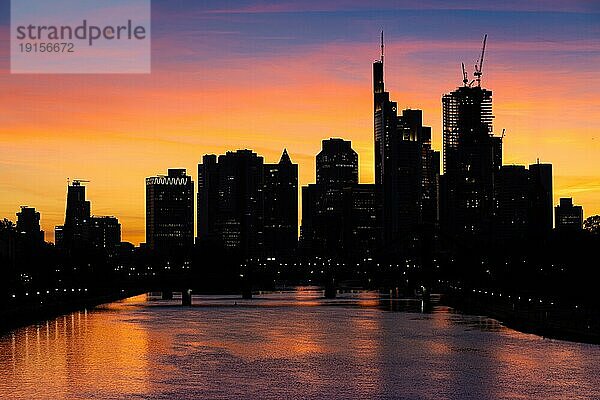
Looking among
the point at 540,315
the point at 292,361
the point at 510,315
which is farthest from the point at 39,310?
the point at 292,361

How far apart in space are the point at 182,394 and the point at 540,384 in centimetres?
2175

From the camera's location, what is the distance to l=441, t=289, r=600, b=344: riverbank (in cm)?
9519

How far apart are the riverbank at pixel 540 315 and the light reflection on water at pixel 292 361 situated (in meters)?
1.94

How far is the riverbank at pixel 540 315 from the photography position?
312ft

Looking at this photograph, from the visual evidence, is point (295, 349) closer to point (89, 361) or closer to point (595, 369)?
point (89, 361)

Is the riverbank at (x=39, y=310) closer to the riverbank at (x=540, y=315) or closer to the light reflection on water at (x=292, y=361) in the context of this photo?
the light reflection on water at (x=292, y=361)

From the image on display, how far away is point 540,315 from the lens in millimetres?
115812

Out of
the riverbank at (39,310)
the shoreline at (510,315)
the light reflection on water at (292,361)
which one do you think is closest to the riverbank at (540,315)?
the shoreline at (510,315)

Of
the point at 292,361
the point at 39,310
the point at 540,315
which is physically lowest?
the point at 292,361

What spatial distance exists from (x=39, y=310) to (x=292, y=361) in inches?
2792

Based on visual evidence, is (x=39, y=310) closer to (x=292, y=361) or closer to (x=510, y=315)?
(x=510, y=315)

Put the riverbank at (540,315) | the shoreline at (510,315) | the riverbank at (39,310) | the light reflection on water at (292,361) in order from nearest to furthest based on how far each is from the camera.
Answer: the light reflection on water at (292,361), the riverbank at (540,315), the shoreline at (510,315), the riverbank at (39,310)

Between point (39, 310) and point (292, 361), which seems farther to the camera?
point (39, 310)

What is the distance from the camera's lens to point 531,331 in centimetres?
11038
